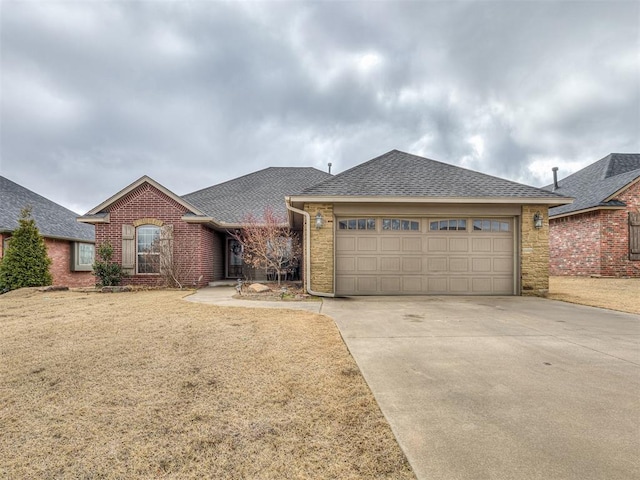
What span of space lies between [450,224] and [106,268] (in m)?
11.9

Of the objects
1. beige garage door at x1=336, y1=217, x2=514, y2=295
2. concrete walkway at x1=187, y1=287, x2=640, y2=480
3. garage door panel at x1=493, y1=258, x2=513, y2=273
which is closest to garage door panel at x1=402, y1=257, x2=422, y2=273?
beige garage door at x1=336, y1=217, x2=514, y2=295

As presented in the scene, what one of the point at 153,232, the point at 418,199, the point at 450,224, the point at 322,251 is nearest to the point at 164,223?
the point at 153,232

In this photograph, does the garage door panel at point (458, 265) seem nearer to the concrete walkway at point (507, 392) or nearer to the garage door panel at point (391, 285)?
the garage door panel at point (391, 285)

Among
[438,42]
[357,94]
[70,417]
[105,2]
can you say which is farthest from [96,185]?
[70,417]

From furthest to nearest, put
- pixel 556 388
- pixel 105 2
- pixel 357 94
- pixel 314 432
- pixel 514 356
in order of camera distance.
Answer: pixel 357 94 < pixel 105 2 < pixel 514 356 < pixel 556 388 < pixel 314 432

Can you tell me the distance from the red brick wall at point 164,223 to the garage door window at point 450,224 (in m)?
8.41

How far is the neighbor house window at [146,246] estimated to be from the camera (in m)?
11.7

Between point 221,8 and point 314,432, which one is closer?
point 314,432

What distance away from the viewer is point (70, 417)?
2.40m

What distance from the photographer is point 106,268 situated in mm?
11117

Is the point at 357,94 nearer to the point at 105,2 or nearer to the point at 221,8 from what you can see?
the point at 221,8

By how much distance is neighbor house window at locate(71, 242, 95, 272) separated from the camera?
50.3ft

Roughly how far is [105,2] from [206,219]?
7.96 metres

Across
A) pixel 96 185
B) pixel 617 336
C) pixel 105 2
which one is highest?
pixel 105 2
